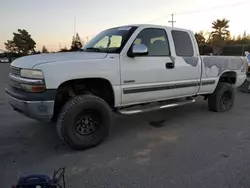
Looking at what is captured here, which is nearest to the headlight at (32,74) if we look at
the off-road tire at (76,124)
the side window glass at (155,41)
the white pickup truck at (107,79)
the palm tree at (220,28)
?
the white pickup truck at (107,79)

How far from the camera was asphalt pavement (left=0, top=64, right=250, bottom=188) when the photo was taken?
311cm

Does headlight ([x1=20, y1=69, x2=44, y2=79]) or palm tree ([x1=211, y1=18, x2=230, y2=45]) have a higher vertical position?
palm tree ([x1=211, y1=18, x2=230, y2=45])

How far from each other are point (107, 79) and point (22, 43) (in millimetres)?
60146

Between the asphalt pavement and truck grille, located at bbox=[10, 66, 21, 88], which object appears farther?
truck grille, located at bbox=[10, 66, 21, 88]

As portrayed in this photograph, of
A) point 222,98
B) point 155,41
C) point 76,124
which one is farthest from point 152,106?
point 222,98

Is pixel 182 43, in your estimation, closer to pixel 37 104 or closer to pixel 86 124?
pixel 86 124

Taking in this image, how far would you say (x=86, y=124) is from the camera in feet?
13.7

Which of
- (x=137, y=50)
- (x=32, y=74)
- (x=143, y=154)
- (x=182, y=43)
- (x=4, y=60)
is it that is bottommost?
(x=143, y=154)

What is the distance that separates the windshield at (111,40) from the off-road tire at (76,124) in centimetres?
104

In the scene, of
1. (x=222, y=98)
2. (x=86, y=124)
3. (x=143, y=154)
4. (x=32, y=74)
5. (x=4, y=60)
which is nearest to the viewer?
(x=32, y=74)

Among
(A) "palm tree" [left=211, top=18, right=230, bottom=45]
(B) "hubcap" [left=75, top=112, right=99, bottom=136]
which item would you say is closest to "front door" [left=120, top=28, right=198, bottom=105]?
(B) "hubcap" [left=75, top=112, right=99, bottom=136]

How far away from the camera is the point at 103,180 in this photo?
10.2 feet

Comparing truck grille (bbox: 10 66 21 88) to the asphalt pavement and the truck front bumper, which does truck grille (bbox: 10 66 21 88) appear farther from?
the asphalt pavement

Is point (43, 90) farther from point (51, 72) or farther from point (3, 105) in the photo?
point (3, 105)
